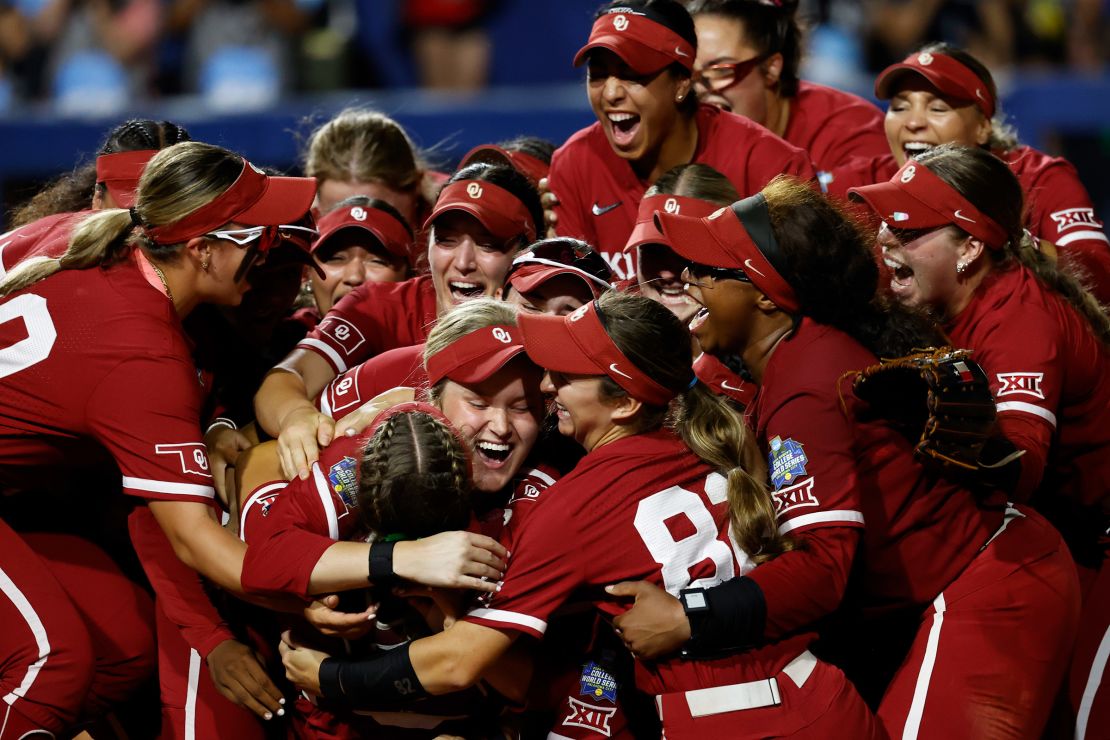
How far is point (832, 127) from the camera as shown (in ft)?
18.9

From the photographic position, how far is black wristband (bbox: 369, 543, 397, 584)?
130 inches

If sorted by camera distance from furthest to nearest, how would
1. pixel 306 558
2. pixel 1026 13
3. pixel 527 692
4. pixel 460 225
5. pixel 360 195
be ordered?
pixel 1026 13 → pixel 360 195 → pixel 460 225 → pixel 527 692 → pixel 306 558

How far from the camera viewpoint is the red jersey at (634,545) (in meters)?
3.27

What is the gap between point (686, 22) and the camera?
4.92 metres

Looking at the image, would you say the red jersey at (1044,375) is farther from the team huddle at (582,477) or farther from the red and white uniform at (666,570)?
the red and white uniform at (666,570)

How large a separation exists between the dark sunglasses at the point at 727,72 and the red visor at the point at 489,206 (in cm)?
126

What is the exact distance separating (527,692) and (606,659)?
0.88 ft

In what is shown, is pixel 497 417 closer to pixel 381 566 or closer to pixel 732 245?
pixel 381 566

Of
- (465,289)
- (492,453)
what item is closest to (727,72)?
(465,289)

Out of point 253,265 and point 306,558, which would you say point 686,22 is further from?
point 306,558

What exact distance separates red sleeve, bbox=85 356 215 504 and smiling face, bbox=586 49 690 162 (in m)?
1.97

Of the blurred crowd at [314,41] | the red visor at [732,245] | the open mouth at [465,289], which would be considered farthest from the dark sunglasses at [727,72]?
the blurred crowd at [314,41]

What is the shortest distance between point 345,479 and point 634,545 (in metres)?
0.78

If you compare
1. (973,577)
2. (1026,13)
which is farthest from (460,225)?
(1026,13)
